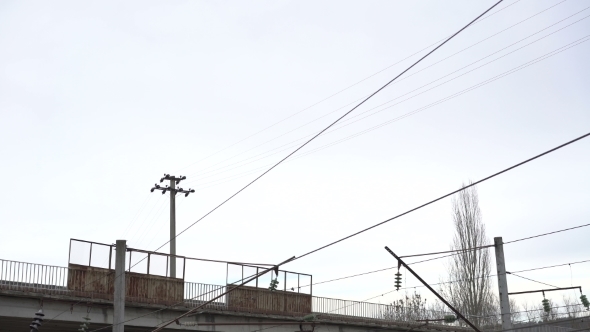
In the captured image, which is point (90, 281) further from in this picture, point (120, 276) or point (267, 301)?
point (267, 301)

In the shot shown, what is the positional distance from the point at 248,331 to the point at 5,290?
12.3 m

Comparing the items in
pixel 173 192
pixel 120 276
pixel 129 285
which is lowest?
pixel 120 276

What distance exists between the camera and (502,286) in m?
24.6

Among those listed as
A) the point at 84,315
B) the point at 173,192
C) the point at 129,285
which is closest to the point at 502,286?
the point at 129,285

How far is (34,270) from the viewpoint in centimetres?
3098

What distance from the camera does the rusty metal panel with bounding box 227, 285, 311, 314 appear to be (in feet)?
126

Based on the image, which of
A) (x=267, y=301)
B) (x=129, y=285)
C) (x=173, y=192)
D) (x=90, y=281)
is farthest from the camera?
(x=173, y=192)

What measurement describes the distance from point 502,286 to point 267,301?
1764cm

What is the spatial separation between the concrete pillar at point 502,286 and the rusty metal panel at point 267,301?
53.4ft

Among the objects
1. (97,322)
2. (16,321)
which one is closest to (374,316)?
(97,322)

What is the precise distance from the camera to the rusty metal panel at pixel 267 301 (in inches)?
1510

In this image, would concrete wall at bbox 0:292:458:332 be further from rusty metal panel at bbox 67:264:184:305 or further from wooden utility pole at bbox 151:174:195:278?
wooden utility pole at bbox 151:174:195:278

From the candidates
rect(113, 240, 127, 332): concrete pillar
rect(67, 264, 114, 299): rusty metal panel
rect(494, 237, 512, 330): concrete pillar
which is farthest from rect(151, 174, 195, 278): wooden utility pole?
rect(494, 237, 512, 330): concrete pillar

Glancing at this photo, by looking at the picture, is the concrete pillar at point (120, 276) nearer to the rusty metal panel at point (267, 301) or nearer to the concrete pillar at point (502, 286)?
the rusty metal panel at point (267, 301)
